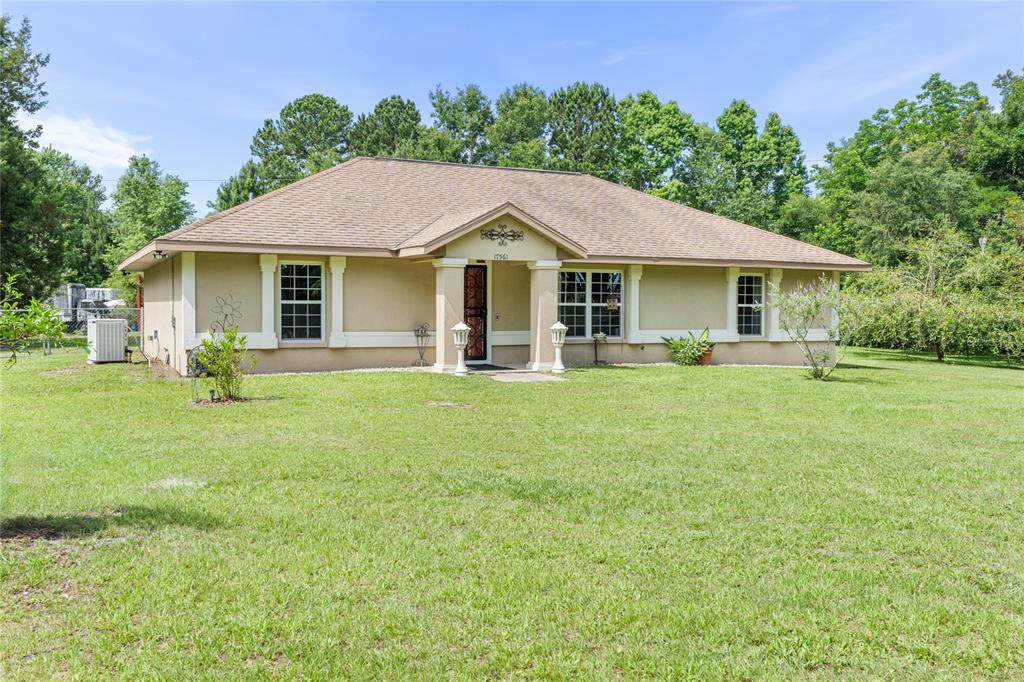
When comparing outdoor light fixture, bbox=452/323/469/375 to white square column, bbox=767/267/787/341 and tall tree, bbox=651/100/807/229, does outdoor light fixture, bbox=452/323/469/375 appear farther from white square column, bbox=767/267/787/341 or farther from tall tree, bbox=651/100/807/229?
tall tree, bbox=651/100/807/229

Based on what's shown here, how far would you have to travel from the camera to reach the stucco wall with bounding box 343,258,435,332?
54.3 ft

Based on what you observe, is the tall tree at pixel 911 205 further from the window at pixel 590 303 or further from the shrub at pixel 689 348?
the window at pixel 590 303

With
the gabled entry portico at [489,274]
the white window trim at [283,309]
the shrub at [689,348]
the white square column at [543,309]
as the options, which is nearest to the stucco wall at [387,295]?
the white window trim at [283,309]

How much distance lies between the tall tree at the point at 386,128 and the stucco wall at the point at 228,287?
33921mm

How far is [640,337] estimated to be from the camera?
1920cm

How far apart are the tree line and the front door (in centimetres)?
1457

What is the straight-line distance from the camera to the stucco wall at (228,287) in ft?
49.8

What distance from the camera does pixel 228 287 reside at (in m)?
15.5

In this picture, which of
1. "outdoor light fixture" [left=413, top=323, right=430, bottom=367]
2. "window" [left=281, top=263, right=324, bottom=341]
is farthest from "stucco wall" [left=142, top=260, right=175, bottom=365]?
"outdoor light fixture" [left=413, top=323, right=430, bottom=367]

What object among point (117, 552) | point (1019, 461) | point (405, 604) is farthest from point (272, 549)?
point (1019, 461)

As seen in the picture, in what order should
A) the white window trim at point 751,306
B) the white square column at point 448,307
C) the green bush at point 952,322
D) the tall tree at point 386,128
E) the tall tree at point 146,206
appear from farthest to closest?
the tall tree at point 386,128
the tall tree at point 146,206
the green bush at point 952,322
the white window trim at point 751,306
the white square column at point 448,307

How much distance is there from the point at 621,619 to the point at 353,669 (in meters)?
1.42

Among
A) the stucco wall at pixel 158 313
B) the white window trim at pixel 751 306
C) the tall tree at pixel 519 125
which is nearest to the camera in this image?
the stucco wall at pixel 158 313

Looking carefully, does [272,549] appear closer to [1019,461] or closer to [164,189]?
[1019,461]
